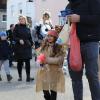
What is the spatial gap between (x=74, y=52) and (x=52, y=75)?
1454 mm

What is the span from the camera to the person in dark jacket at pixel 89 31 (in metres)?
5.75

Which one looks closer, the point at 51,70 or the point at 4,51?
the point at 51,70

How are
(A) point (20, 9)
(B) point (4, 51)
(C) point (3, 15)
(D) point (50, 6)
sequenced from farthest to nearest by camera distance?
(C) point (3, 15), (A) point (20, 9), (D) point (50, 6), (B) point (4, 51)

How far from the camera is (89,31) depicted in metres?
5.79

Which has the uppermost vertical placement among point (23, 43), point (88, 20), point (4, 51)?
point (88, 20)

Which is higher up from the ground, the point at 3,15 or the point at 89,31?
the point at 89,31

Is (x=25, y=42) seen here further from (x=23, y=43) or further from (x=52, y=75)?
(x=52, y=75)

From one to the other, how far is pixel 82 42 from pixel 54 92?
159 centimetres

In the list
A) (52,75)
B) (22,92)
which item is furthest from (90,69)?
(22,92)

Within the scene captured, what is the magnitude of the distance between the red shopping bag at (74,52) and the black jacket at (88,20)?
6 cm

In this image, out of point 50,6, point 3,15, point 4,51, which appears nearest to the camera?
point 4,51

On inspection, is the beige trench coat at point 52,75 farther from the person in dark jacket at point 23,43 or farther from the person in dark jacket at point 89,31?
the person in dark jacket at point 23,43

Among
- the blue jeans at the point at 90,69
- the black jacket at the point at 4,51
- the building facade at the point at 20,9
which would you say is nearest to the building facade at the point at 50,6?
the building facade at the point at 20,9

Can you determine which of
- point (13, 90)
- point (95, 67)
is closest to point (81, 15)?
point (95, 67)
